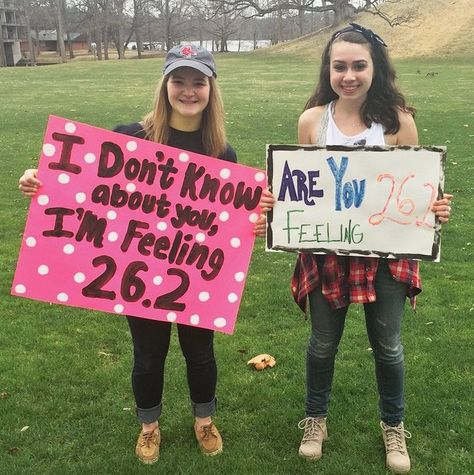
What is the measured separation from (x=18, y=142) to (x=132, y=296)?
40.0 feet

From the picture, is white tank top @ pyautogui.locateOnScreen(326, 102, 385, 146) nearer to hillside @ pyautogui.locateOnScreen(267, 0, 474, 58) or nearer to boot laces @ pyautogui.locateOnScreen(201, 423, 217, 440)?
boot laces @ pyautogui.locateOnScreen(201, 423, 217, 440)

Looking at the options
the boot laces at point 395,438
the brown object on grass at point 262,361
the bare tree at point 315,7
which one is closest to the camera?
the boot laces at point 395,438

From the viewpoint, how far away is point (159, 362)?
3.33 meters

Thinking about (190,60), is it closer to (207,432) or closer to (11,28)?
(207,432)

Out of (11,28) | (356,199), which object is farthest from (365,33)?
(11,28)

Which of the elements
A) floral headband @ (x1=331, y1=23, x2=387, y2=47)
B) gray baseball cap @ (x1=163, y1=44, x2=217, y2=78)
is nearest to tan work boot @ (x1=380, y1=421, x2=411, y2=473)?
floral headband @ (x1=331, y1=23, x2=387, y2=47)

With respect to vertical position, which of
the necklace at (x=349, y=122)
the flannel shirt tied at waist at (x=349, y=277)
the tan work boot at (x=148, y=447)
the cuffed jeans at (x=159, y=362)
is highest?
the necklace at (x=349, y=122)

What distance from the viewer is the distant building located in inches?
3152

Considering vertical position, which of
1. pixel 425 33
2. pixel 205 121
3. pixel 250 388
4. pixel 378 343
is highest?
pixel 205 121

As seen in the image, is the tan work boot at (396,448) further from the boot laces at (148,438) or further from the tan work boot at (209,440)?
the boot laces at (148,438)

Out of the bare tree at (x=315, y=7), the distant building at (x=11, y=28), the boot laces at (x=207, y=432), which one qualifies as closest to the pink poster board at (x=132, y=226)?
the boot laces at (x=207, y=432)

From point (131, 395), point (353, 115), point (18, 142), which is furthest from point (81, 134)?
point (18, 142)

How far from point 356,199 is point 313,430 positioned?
4.64 feet

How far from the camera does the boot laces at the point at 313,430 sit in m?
3.51
